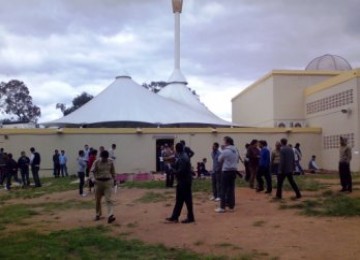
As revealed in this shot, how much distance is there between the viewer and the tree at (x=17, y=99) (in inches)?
2542

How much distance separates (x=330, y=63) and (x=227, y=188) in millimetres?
29997

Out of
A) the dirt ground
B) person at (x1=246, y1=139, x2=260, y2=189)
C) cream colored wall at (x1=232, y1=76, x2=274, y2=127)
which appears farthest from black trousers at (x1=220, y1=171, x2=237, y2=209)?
cream colored wall at (x1=232, y1=76, x2=274, y2=127)

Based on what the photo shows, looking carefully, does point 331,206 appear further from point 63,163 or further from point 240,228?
point 63,163

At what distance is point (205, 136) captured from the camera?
30.7 meters

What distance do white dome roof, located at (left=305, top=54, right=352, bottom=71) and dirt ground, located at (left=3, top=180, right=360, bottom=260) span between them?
27158 millimetres

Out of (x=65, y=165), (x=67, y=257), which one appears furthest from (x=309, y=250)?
(x=65, y=165)

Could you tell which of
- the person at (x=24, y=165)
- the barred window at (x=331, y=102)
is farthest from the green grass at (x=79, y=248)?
the barred window at (x=331, y=102)

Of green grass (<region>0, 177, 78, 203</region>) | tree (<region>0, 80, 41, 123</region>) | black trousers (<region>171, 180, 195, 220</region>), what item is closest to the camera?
black trousers (<region>171, 180, 195, 220</region>)

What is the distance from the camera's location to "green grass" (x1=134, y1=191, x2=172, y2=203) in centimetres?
1474

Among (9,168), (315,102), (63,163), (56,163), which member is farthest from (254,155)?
(315,102)

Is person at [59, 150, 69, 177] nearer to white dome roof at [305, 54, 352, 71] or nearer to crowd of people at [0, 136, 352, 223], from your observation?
crowd of people at [0, 136, 352, 223]

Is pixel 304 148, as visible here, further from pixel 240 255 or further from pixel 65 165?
pixel 240 255

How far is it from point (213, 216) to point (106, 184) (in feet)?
7.74

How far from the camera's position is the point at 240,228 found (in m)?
9.88
